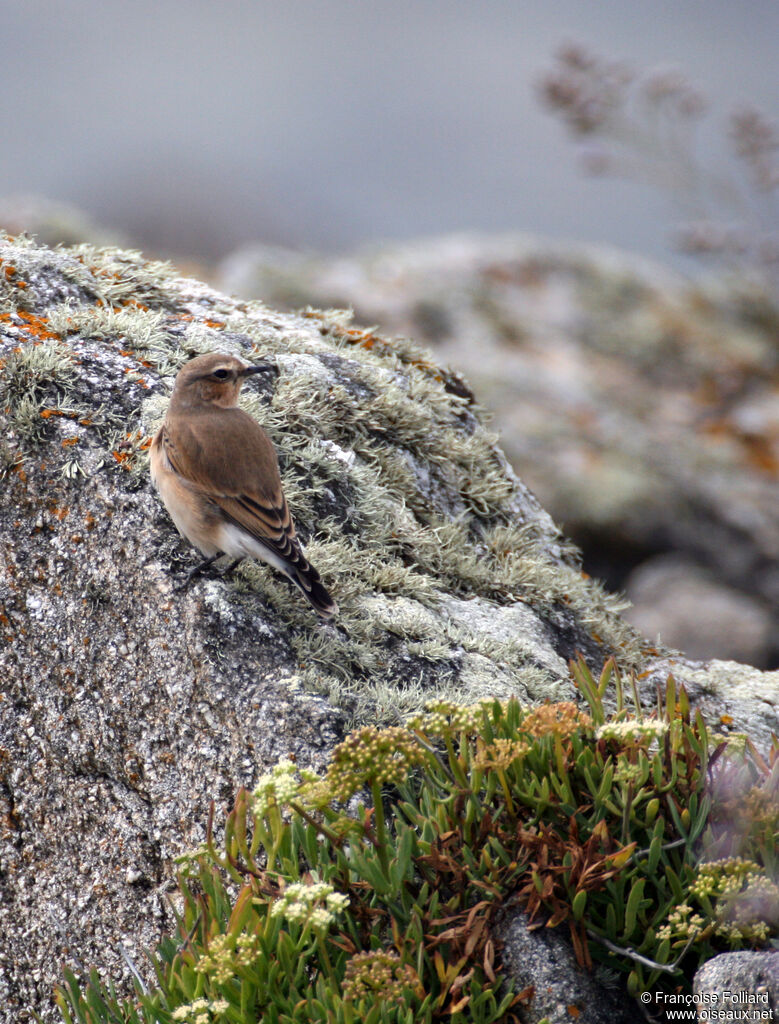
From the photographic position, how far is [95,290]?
18.3ft

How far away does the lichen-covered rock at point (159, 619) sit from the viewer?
3848 mm

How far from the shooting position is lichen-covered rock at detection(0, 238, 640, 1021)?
3848mm

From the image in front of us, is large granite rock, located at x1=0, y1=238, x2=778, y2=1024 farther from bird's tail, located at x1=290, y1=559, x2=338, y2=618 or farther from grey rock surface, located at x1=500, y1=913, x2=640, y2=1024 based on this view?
grey rock surface, located at x1=500, y1=913, x2=640, y2=1024

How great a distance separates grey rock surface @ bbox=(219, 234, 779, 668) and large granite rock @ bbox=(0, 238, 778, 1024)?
182 inches

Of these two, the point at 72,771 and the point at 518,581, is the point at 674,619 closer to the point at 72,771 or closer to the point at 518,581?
the point at 518,581

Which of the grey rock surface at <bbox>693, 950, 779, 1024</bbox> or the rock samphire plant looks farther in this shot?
the rock samphire plant

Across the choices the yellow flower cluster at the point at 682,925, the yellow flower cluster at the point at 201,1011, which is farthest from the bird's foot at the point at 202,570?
the yellow flower cluster at the point at 682,925

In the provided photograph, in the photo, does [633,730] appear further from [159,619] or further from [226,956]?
[159,619]

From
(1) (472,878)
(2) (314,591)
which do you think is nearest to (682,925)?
(1) (472,878)

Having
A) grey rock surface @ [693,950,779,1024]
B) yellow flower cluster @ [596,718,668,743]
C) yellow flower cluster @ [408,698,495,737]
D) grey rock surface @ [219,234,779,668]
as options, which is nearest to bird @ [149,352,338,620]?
yellow flower cluster @ [408,698,495,737]

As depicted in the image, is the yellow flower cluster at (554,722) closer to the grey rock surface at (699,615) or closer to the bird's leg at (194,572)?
the bird's leg at (194,572)

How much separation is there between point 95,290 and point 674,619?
6922 mm

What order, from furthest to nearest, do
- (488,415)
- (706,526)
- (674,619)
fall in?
1. (706,526)
2. (674,619)
3. (488,415)

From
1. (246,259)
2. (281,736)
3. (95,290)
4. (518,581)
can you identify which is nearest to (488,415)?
(518,581)
